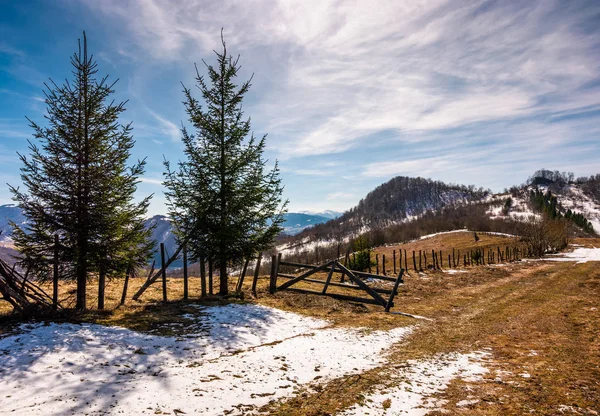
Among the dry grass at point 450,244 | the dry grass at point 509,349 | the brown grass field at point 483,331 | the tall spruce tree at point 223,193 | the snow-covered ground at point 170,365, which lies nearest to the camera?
the snow-covered ground at point 170,365

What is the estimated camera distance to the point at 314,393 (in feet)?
19.9

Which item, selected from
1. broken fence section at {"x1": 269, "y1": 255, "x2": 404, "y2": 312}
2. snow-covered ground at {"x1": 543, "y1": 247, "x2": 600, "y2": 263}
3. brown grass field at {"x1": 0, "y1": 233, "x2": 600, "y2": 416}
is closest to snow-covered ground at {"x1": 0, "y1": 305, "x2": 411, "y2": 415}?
brown grass field at {"x1": 0, "y1": 233, "x2": 600, "y2": 416}

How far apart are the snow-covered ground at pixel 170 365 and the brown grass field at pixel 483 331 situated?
0.70 m

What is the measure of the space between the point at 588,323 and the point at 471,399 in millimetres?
9892

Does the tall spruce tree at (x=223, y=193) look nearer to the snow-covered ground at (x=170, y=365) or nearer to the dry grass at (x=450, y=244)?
the snow-covered ground at (x=170, y=365)

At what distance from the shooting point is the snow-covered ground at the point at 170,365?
5314 millimetres

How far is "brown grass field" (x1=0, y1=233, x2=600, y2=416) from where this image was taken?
228 inches

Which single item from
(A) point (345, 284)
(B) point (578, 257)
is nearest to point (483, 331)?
(A) point (345, 284)

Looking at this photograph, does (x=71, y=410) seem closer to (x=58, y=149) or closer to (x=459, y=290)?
(x=58, y=149)

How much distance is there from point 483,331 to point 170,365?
33.4ft

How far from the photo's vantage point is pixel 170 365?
6996mm

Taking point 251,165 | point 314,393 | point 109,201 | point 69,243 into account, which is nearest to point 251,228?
point 251,165

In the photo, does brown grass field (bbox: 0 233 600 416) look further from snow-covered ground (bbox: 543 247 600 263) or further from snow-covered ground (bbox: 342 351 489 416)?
snow-covered ground (bbox: 543 247 600 263)

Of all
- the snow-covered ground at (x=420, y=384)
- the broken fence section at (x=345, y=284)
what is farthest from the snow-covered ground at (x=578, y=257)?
the snow-covered ground at (x=420, y=384)
